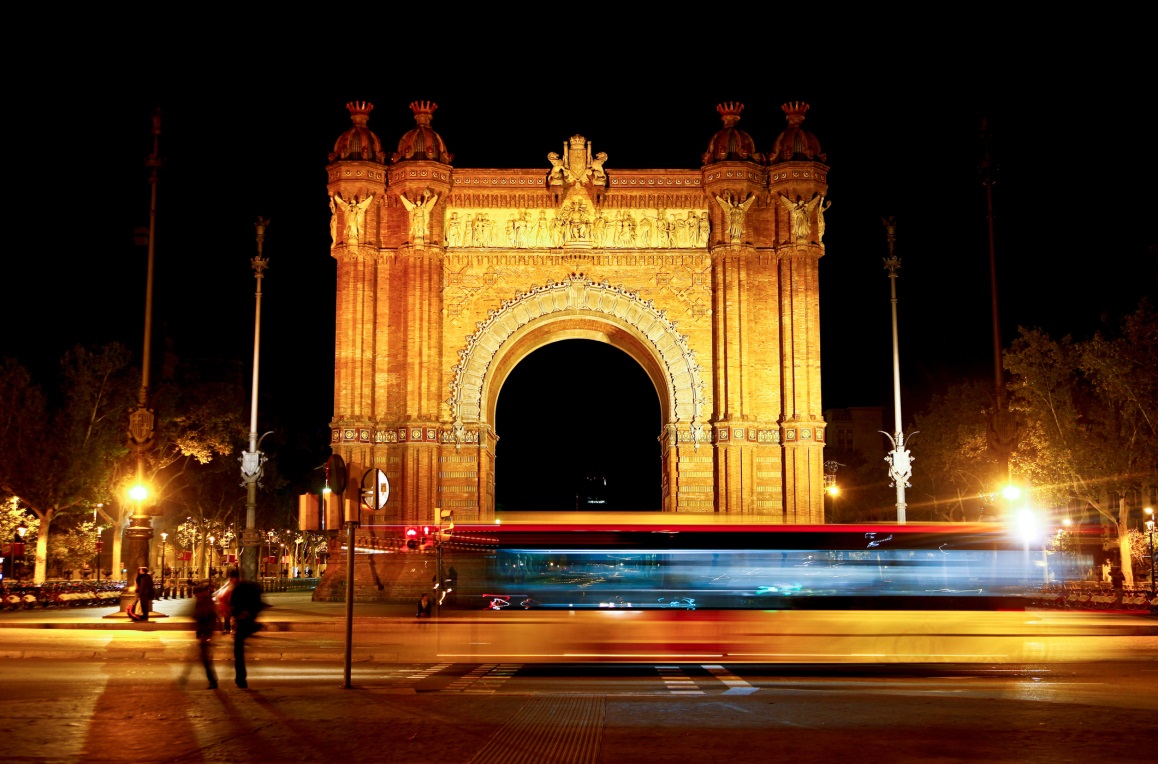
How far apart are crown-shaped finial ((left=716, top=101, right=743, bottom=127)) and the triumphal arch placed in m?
0.06

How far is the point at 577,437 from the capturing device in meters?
75.9

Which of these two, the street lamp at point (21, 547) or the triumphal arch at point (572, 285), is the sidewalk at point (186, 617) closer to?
the triumphal arch at point (572, 285)

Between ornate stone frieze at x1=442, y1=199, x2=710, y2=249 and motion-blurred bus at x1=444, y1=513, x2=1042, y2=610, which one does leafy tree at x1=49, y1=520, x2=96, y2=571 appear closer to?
ornate stone frieze at x1=442, y1=199, x2=710, y2=249

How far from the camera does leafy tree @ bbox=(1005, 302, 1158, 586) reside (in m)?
36.6

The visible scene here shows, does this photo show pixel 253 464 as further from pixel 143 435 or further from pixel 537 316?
pixel 143 435

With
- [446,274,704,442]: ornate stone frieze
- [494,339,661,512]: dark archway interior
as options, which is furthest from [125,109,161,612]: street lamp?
[494,339,661,512]: dark archway interior

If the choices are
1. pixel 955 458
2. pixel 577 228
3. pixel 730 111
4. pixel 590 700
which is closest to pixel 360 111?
pixel 577 228

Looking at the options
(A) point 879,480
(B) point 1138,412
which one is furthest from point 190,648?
(A) point 879,480

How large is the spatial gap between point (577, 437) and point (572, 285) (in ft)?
119

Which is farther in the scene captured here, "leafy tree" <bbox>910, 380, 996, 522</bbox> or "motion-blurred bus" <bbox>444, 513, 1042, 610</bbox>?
"leafy tree" <bbox>910, 380, 996, 522</bbox>

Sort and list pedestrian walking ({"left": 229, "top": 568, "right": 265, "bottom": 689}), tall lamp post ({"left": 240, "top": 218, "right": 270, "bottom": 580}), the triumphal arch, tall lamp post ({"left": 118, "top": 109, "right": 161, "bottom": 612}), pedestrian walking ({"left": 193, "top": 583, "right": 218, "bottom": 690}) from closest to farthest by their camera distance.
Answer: pedestrian walking ({"left": 229, "top": 568, "right": 265, "bottom": 689}) < pedestrian walking ({"left": 193, "top": 583, "right": 218, "bottom": 690}) < tall lamp post ({"left": 118, "top": 109, "right": 161, "bottom": 612}) < the triumphal arch < tall lamp post ({"left": 240, "top": 218, "right": 270, "bottom": 580})

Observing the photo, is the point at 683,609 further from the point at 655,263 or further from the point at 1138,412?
the point at 1138,412

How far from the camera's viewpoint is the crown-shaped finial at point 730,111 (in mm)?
40625

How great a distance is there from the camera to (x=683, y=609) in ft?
55.9
